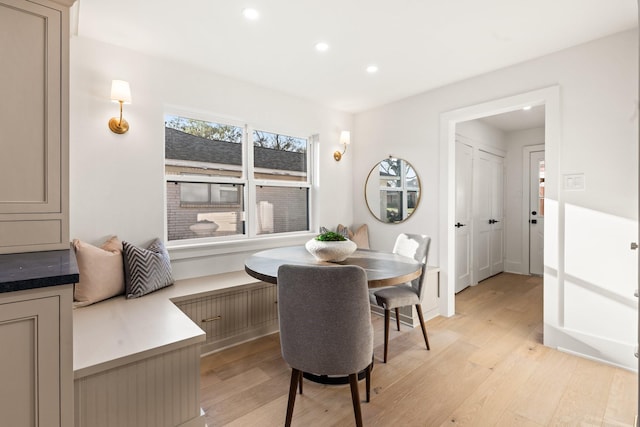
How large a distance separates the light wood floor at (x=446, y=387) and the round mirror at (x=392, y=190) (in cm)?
143

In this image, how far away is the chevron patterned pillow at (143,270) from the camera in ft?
7.47

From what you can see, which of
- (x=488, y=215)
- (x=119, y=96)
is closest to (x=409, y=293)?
(x=119, y=96)

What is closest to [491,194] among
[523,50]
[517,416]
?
[523,50]

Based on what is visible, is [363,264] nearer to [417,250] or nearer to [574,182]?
[417,250]

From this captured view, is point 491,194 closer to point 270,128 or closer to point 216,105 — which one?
point 270,128

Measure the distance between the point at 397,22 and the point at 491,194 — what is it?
3784 millimetres

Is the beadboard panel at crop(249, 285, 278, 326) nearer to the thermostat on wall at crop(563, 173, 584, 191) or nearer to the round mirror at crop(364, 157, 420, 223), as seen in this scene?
the round mirror at crop(364, 157, 420, 223)

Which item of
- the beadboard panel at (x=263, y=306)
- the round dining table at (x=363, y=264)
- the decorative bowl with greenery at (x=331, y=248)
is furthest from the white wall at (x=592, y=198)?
the beadboard panel at (x=263, y=306)

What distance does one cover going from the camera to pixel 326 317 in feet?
4.84

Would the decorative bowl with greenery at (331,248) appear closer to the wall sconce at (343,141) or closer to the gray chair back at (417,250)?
the gray chair back at (417,250)

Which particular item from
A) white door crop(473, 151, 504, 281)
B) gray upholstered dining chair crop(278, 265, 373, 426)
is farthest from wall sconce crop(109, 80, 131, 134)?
white door crop(473, 151, 504, 281)

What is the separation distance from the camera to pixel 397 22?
2143 mm

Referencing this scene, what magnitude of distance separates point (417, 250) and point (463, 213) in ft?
6.76

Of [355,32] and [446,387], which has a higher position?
[355,32]
